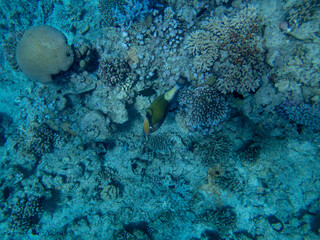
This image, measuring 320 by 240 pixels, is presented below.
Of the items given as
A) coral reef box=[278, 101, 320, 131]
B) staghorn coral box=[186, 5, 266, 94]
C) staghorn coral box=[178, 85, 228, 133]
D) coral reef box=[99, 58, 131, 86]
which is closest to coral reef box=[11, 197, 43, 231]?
coral reef box=[99, 58, 131, 86]

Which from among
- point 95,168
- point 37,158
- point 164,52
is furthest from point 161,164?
point 37,158

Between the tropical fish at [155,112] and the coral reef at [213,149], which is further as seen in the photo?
the coral reef at [213,149]

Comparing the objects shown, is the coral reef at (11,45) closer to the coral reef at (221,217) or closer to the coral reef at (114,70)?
the coral reef at (114,70)

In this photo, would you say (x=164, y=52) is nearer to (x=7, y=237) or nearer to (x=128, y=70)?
(x=128, y=70)

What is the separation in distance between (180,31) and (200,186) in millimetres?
5110

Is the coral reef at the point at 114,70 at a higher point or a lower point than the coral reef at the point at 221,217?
higher

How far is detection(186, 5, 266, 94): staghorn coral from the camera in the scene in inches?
155

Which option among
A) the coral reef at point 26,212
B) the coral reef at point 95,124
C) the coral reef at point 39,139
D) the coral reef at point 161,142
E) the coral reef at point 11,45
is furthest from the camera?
the coral reef at point 11,45

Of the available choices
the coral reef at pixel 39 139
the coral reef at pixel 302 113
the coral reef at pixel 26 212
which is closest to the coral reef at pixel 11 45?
the coral reef at pixel 39 139

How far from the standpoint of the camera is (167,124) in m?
5.77

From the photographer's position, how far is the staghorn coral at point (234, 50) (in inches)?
155

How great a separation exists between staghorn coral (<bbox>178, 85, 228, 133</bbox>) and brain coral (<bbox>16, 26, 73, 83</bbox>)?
12.2 ft

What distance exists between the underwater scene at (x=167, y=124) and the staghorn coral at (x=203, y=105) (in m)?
0.03

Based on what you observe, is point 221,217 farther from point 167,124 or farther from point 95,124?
point 95,124
